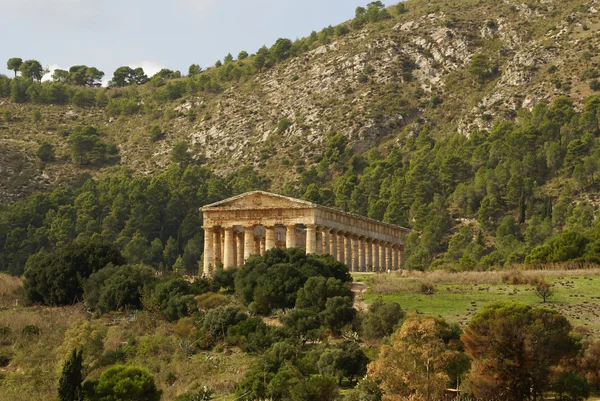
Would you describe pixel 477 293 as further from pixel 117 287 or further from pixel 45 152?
pixel 45 152

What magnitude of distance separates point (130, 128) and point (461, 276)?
9534cm

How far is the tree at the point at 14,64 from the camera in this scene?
18588 cm

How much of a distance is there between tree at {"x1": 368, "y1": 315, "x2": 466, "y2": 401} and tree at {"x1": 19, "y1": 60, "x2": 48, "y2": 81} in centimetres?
15600

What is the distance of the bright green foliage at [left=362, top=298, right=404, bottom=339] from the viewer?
50812 millimetres

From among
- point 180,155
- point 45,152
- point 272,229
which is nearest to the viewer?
point 272,229

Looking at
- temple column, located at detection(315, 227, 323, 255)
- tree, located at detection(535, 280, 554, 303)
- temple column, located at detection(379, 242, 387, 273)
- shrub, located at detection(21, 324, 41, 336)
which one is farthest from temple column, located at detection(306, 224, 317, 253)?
shrub, located at detection(21, 324, 41, 336)

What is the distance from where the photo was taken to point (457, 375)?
41656 mm

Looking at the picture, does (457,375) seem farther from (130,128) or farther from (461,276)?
(130,128)

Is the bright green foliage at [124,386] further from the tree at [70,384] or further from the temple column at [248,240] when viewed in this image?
the temple column at [248,240]

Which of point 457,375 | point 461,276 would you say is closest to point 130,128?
point 461,276

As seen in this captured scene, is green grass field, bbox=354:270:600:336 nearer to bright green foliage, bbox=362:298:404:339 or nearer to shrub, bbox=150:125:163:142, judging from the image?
bright green foliage, bbox=362:298:404:339

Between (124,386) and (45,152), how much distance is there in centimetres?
10235

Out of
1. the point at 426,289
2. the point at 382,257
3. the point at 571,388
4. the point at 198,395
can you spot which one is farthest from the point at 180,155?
the point at 571,388

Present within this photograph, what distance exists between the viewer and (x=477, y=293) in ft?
197
